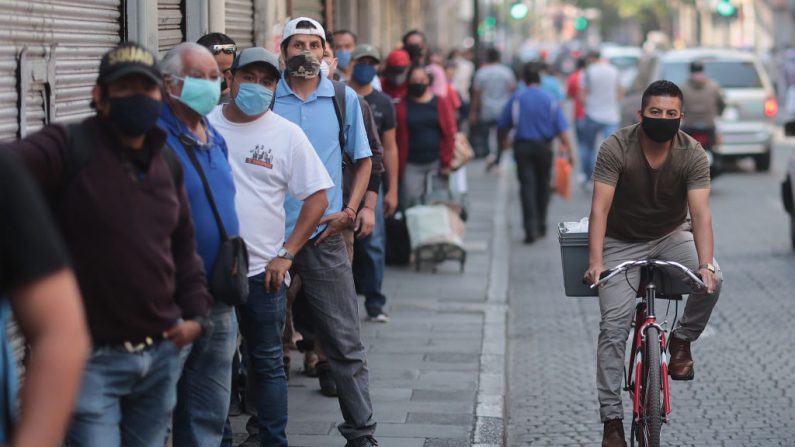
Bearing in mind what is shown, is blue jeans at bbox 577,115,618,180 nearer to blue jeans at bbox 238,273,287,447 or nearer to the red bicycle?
the red bicycle

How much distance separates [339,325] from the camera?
6164 mm

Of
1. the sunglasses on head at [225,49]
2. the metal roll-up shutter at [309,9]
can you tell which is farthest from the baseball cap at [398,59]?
the sunglasses on head at [225,49]

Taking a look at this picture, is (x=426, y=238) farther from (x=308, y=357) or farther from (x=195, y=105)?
(x=195, y=105)

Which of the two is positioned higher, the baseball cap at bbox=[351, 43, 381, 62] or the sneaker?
the baseball cap at bbox=[351, 43, 381, 62]

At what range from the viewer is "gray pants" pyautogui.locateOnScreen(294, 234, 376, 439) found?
618 centimetres

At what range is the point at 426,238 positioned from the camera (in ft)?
39.9

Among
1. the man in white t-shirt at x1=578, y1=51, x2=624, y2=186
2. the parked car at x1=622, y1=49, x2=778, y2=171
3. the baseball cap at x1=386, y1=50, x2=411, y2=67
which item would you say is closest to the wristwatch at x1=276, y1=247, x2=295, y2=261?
the baseball cap at x1=386, y1=50, x2=411, y2=67

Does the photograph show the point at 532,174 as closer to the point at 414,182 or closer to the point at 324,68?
the point at 414,182

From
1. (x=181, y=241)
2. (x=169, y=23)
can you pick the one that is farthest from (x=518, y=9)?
(x=181, y=241)

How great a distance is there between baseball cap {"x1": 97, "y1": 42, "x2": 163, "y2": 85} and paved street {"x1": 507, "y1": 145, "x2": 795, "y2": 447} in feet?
12.0

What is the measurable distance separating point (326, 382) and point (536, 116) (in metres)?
7.32

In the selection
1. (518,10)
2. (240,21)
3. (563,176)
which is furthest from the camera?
(518,10)

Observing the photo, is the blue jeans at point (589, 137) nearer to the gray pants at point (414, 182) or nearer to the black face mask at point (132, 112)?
the gray pants at point (414, 182)

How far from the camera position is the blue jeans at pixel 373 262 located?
31.5 ft
